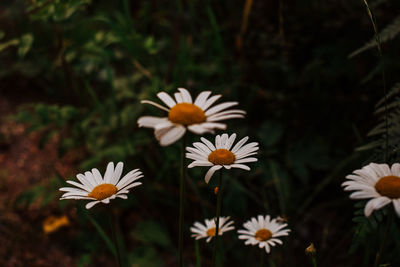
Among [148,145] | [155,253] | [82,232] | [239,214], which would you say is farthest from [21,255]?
[239,214]

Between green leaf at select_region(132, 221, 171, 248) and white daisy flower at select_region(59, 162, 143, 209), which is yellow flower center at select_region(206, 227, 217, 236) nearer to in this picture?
white daisy flower at select_region(59, 162, 143, 209)

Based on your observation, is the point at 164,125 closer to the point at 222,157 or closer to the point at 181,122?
the point at 181,122

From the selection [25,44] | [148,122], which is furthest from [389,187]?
[25,44]

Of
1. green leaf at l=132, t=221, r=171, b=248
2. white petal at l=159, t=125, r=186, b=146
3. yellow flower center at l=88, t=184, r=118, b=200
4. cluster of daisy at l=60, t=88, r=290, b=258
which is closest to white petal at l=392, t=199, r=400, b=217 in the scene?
cluster of daisy at l=60, t=88, r=290, b=258

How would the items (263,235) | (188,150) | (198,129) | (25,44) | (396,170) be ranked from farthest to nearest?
(25,44)
(263,235)
(188,150)
(396,170)
(198,129)

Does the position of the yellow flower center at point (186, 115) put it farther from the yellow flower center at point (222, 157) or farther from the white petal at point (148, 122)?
the yellow flower center at point (222, 157)

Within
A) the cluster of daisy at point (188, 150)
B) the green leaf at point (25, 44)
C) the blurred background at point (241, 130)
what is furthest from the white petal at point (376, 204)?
the green leaf at point (25, 44)
